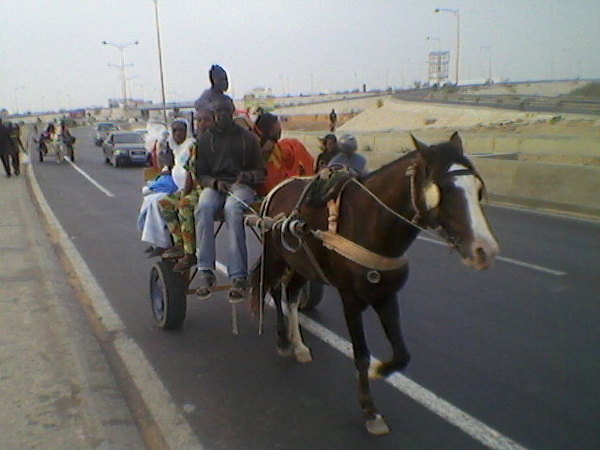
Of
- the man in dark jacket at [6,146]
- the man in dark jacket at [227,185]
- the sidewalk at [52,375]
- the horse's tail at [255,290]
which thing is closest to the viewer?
the sidewalk at [52,375]

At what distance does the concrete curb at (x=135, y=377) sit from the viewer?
3.85 metres

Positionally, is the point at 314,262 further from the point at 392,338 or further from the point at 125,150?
the point at 125,150

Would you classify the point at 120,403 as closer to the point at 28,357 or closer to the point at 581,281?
the point at 28,357

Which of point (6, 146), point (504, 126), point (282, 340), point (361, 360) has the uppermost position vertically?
point (6, 146)

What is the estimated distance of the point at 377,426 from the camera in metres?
3.80

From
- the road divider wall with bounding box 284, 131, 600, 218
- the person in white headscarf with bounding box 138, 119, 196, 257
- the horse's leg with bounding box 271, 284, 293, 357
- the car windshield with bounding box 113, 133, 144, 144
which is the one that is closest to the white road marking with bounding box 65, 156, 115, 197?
the car windshield with bounding box 113, 133, 144, 144

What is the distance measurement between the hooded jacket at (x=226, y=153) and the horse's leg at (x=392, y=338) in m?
2.13

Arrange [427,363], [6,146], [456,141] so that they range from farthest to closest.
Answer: [6,146]
[427,363]
[456,141]

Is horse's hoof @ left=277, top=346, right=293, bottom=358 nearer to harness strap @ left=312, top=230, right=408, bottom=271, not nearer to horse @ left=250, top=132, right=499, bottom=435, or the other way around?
horse @ left=250, top=132, right=499, bottom=435

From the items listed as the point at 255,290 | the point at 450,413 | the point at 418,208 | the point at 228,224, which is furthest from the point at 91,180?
the point at 418,208

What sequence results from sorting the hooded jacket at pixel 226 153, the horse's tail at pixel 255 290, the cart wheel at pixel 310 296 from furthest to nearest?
the cart wheel at pixel 310 296
the hooded jacket at pixel 226 153
the horse's tail at pixel 255 290

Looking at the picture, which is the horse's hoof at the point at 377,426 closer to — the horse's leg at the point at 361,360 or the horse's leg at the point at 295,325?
the horse's leg at the point at 361,360

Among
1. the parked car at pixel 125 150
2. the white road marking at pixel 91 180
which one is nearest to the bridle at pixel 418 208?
the white road marking at pixel 91 180

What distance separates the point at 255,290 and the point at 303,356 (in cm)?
75
